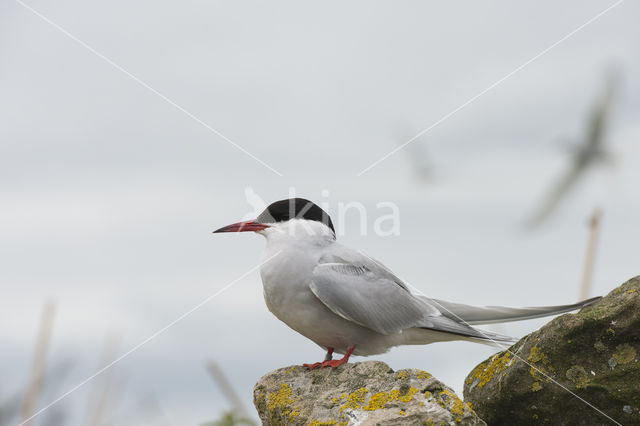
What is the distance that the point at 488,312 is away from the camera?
236 inches

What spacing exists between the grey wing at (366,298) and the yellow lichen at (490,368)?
25.1 inches

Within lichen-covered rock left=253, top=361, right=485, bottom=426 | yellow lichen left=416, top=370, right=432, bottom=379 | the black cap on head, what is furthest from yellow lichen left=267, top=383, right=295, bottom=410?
the black cap on head

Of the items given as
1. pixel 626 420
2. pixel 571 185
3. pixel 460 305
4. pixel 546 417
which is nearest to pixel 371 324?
pixel 460 305

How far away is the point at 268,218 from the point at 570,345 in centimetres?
240

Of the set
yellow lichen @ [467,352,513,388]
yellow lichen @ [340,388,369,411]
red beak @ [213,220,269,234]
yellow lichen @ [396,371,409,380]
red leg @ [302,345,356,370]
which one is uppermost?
red beak @ [213,220,269,234]

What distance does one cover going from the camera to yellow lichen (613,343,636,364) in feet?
15.8

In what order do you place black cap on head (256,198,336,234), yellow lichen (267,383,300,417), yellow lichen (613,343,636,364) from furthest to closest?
black cap on head (256,198,336,234) → yellow lichen (267,383,300,417) → yellow lichen (613,343,636,364)

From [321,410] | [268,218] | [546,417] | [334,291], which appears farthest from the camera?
[268,218]

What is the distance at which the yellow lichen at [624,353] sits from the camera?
4.80m

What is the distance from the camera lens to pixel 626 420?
4855mm

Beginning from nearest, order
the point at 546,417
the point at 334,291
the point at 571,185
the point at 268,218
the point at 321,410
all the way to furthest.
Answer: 1. the point at 321,410
2. the point at 546,417
3. the point at 334,291
4. the point at 268,218
5. the point at 571,185

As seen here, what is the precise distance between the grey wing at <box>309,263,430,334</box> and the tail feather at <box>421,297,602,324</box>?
21 centimetres

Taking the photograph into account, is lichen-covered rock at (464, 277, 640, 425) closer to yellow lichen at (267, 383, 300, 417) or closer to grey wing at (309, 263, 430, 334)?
grey wing at (309, 263, 430, 334)

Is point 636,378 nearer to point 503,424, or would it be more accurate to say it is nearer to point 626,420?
point 626,420
